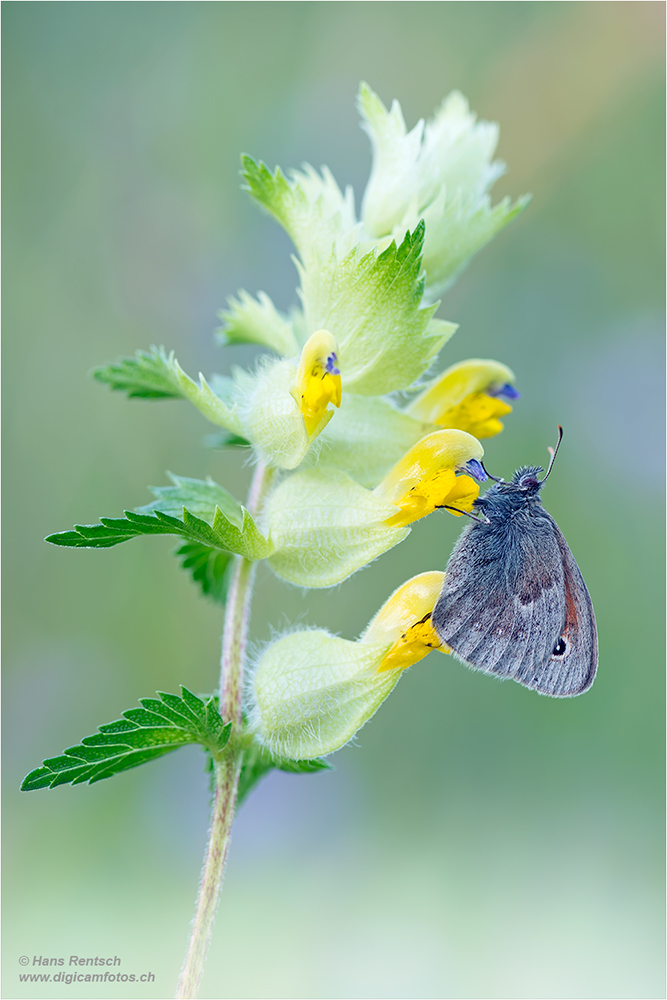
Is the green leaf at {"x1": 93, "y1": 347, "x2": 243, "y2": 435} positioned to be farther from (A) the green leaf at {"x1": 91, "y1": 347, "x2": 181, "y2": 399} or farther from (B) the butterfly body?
(B) the butterfly body

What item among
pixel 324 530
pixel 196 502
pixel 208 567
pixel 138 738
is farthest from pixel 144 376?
pixel 138 738

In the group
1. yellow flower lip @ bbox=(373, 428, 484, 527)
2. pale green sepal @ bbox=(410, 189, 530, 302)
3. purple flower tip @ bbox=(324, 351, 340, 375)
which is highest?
pale green sepal @ bbox=(410, 189, 530, 302)

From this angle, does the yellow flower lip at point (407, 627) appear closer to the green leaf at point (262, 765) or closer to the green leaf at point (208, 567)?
the green leaf at point (262, 765)

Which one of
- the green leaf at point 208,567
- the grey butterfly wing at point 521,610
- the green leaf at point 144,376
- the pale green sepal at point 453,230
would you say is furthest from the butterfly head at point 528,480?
the green leaf at point 144,376

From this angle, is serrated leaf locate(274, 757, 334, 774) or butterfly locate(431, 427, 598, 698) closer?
butterfly locate(431, 427, 598, 698)

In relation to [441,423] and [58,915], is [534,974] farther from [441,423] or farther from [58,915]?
[441,423]

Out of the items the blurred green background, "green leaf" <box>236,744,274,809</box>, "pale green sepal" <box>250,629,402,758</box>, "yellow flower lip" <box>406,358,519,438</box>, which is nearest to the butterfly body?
"pale green sepal" <box>250,629,402,758</box>
